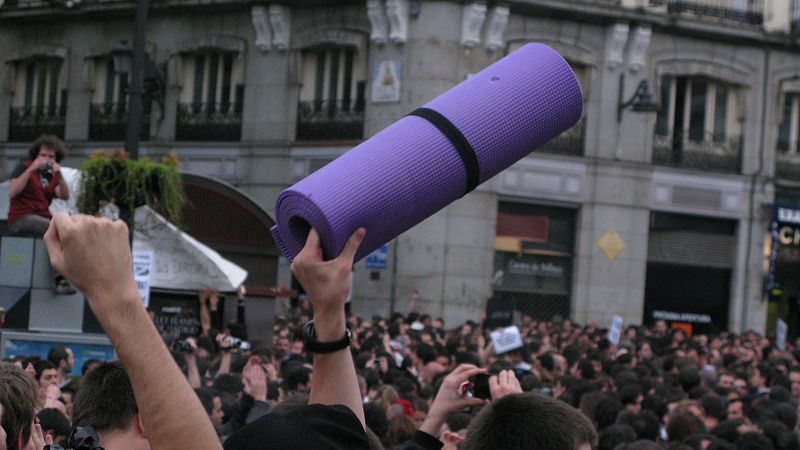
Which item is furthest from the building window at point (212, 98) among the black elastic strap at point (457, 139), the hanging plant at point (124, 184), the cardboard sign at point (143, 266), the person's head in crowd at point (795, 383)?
the black elastic strap at point (457, 139)

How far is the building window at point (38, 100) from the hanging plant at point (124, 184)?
2492 centimetres

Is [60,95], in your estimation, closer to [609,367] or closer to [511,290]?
[511,290]

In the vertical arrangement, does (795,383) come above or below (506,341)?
below

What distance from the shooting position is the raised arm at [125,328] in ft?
9.05

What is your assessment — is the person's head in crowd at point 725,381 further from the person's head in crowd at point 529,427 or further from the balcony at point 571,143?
the balcony at point 571,143

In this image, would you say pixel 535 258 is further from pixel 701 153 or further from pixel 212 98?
pixel 212 98

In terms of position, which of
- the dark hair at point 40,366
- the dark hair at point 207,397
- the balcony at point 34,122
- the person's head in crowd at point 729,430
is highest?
the balcony at point 34,122

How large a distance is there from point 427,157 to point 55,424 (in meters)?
3.91

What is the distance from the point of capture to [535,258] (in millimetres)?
32062

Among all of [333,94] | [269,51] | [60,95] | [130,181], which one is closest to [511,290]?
[333,94]

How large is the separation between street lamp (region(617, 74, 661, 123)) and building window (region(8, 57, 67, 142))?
1530 centimetres

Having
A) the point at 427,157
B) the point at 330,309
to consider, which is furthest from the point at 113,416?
the point at 427,157

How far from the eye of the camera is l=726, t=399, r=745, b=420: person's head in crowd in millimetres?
11906

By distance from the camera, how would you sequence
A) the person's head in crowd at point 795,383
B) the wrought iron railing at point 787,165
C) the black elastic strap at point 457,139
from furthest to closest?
the wrought iron railing at point 787,165 → the person's head in crowd at point 795,383 → the black elastic strap at point 457,139
